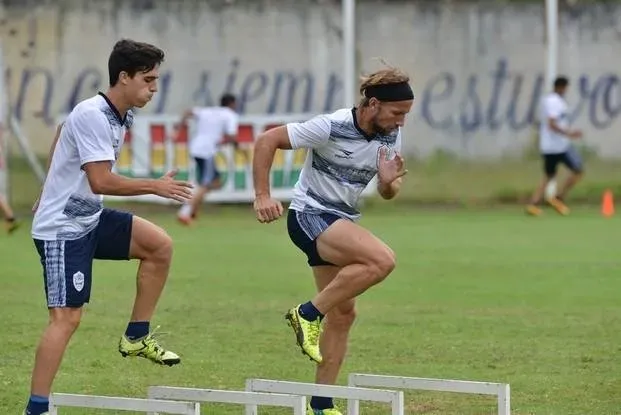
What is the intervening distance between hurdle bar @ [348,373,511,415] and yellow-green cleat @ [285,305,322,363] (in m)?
0.25

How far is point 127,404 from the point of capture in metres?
7.27

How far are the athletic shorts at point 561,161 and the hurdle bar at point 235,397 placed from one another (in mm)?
16621

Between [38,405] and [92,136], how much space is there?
4.65 feet

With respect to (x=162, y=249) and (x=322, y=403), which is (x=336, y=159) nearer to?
(x=162, y=249)

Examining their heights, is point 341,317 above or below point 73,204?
below

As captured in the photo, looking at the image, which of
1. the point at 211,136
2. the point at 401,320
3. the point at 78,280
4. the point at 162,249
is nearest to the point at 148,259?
the point at 162,249

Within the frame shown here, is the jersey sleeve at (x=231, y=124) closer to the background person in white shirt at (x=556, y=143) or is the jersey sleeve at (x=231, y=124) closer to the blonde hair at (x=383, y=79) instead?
the background person in white shirt at (x=556, y=143)

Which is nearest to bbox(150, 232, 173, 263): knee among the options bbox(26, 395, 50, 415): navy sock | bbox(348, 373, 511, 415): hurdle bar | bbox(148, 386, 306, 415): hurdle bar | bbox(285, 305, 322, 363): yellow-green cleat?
bbox(285, 305, 322, 363): yellow-green cleat

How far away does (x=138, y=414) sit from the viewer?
855cm

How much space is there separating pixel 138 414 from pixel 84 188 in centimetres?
148

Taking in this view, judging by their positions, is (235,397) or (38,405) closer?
(235,397)

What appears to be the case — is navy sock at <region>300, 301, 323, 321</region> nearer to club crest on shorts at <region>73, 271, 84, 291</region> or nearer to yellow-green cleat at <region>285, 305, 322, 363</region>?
yellow-green cleat at <region>285, 305, 322, 363</region>

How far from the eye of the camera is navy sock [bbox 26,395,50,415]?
25.0 feet

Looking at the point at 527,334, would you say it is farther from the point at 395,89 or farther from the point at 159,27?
the point at 159,27
